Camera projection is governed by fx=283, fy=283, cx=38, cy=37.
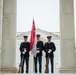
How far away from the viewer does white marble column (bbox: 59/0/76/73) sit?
95.6 feet

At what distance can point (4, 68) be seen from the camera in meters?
29.0

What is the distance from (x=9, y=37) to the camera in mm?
30172

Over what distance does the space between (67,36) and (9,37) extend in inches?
243

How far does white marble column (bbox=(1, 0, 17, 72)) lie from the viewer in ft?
96.8

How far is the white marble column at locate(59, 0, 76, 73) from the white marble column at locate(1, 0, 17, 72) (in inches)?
200

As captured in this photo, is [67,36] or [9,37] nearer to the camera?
[67,36]

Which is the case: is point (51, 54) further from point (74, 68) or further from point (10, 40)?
point (10, 40)

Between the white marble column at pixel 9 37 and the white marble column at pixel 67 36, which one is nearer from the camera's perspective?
the white marble column at pixel 67 36

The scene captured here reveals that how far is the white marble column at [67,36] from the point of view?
29.1 m

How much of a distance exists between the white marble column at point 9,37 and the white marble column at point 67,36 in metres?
5.08

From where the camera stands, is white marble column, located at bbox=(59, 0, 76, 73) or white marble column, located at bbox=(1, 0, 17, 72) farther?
white marble column, located at bbox=(1, 0, 17, 72)

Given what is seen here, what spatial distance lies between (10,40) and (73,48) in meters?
6.72

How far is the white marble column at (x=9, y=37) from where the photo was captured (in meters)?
29.5

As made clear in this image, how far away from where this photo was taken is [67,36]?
1170 inches
